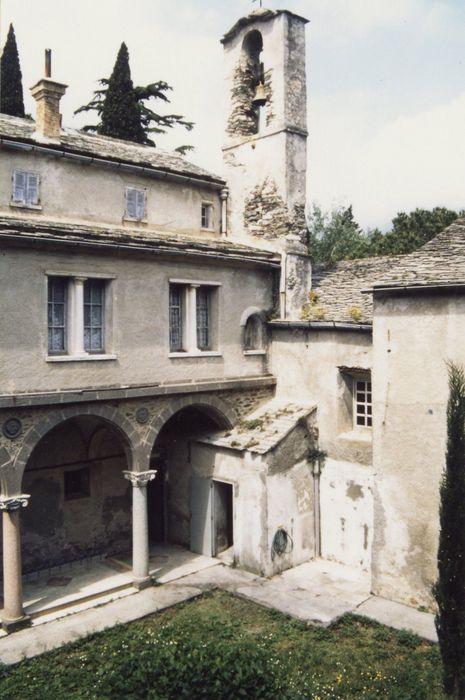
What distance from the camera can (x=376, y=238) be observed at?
145 ft

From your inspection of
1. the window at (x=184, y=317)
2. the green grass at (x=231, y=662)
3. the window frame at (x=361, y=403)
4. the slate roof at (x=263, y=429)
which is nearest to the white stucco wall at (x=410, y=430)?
the green grass at (x=231, y=662)

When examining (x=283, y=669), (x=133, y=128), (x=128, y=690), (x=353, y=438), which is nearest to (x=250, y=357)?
(x=353, y=438)

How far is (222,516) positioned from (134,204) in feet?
31.2

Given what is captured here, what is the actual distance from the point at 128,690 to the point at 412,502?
8.43m

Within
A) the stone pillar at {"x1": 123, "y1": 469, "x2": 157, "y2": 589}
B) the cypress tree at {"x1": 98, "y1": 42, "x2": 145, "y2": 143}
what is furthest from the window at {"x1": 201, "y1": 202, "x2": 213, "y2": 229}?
the cypress tree at {"x1": 98, "y1": 42, "x2": 145, "y2": 143}

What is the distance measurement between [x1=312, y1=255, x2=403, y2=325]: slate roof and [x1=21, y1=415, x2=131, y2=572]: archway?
23.4ft

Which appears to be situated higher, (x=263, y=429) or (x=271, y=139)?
(x=271, y=139)

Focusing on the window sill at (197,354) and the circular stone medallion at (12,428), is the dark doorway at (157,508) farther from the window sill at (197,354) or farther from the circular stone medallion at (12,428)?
the circular stone medallion at (12,428)

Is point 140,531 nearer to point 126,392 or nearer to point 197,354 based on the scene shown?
point 126,392

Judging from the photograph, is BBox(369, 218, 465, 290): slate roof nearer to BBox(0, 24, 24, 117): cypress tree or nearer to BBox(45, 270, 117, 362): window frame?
BBox(45, 270, 117, 362): window frame

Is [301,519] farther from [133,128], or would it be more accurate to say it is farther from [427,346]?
[133,128]

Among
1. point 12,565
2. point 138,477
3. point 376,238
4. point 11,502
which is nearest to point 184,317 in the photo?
point 138,477

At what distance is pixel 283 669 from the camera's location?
10641 millimetres

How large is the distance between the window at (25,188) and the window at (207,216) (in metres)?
5.82
